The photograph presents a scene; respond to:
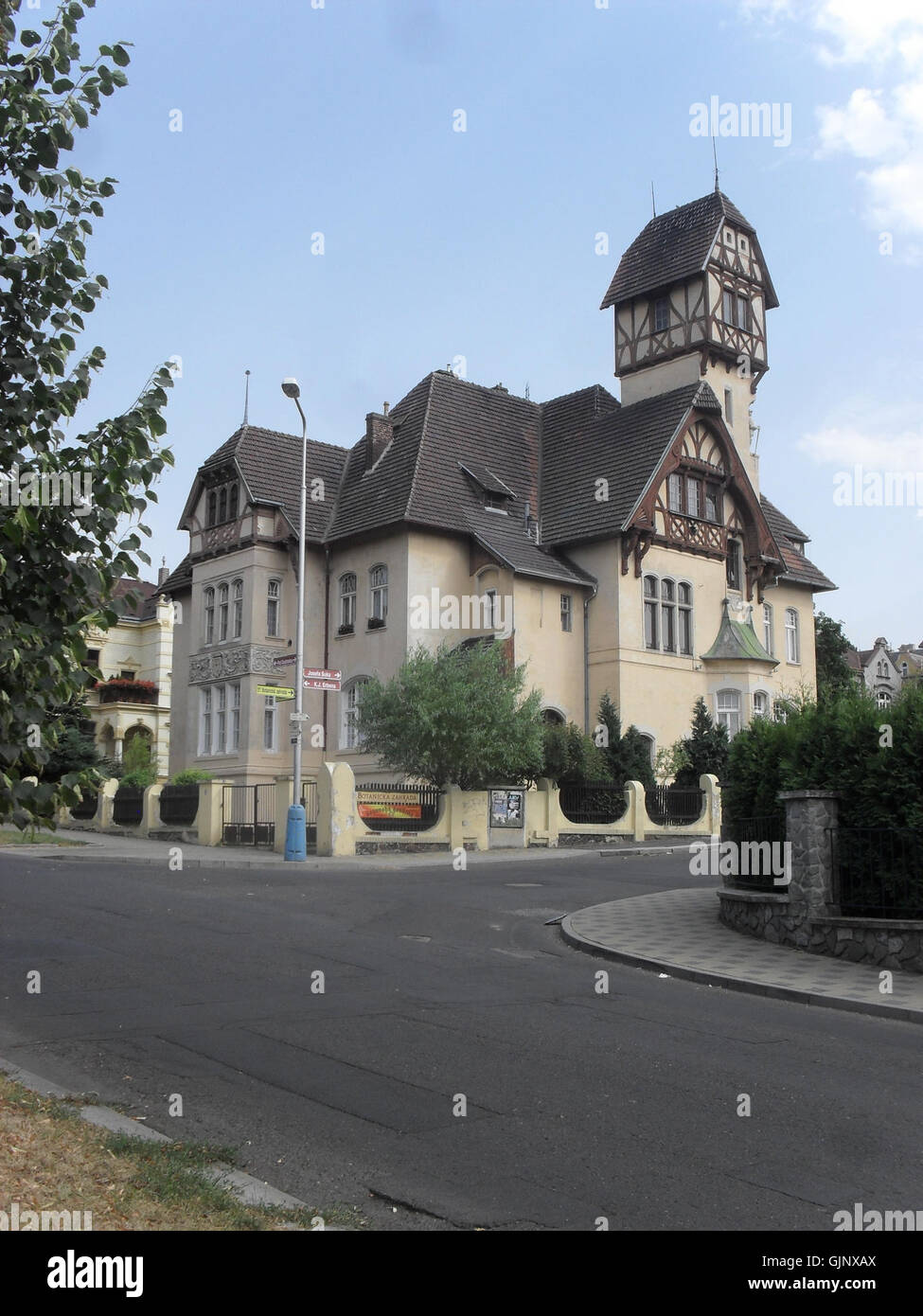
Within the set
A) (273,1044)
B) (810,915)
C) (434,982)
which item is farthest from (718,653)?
(273,1044)

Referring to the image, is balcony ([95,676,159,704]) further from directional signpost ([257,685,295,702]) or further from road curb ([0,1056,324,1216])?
road curb ([0,1056,324,1216])

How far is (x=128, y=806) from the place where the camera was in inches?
1371

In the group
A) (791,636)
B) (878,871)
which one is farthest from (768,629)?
(878,871)

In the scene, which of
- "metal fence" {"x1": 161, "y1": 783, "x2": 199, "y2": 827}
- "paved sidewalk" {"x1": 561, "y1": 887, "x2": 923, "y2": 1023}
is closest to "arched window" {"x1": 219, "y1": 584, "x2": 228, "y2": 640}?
"metal fence" {"x1": 161, "y1": 783, "x2": 199, "y2": 827}

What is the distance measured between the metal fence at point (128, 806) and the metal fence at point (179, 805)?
0.92m

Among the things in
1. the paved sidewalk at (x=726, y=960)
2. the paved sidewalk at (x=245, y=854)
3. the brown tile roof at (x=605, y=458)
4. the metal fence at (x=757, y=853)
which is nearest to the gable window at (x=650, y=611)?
the brown tile roof at (x=605, y=458)

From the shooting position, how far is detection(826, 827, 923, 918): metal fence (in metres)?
12.8

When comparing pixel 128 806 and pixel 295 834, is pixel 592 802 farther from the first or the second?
pixel 128 806

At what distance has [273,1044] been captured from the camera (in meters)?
8.33

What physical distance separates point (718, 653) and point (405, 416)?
1373cm

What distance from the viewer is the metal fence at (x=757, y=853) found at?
14.9 metres

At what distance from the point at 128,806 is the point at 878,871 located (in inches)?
1024

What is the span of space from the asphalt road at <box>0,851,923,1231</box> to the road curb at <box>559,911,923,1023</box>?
0.63 feet
